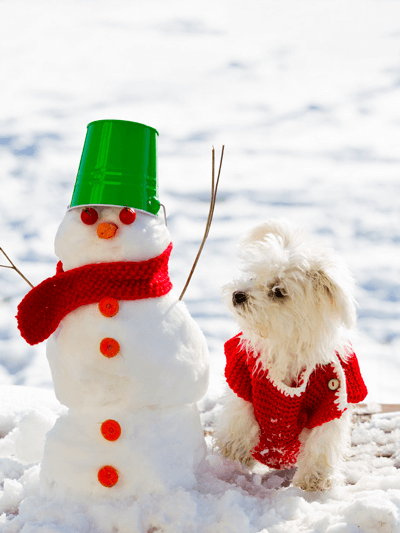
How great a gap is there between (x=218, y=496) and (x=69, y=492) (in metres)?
0.35

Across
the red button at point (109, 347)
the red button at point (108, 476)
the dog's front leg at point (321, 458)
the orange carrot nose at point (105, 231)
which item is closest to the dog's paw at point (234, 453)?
the dog's front leg at point (321, 458)

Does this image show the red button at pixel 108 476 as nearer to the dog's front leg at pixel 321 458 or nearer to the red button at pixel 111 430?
the red button at pixel 111 430

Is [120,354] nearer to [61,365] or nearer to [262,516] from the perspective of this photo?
[61,365]

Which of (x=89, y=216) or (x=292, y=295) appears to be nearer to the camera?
(x=89, y=216)

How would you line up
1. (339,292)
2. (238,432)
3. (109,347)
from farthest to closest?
(238,432) → (339,292) → (109,347)

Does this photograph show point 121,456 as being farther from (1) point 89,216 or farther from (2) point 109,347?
(1) point 89,216

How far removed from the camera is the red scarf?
1.22 metres

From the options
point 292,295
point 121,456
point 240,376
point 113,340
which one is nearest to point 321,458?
point 240,376

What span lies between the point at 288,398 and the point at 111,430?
488 mm

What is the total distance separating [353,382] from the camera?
1.53 metres

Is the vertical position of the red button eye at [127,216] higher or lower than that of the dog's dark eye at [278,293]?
higher

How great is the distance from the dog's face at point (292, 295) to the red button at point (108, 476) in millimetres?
483

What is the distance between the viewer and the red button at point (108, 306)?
1.22 metres

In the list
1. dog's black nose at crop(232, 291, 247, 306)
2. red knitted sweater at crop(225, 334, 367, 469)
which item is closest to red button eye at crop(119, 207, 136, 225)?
dog's black nose at crop(232, 291, 247, 306)
